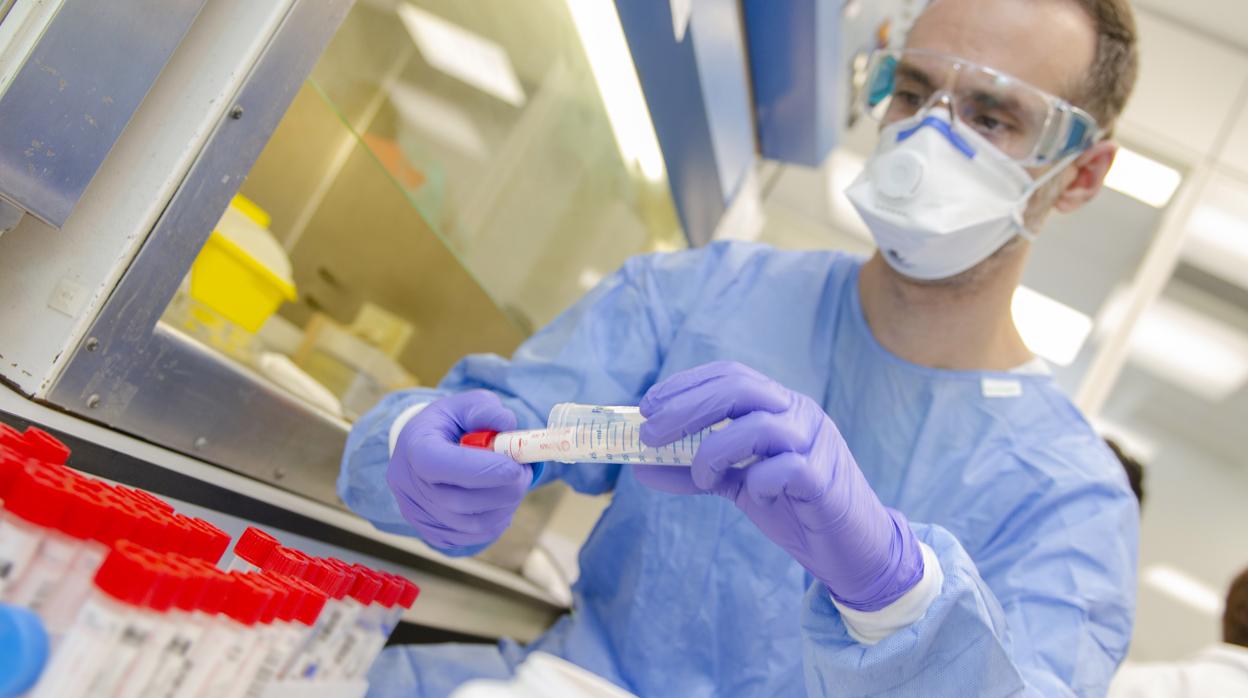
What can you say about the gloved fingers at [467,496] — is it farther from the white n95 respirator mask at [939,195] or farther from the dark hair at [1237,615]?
the dark hair at [1237,615]

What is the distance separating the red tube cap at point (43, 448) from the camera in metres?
0.66

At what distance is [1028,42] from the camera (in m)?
1.37

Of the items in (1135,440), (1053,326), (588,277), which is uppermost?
(1135,440)

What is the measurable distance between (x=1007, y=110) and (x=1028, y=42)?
0.11 m

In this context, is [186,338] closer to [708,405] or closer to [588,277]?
[708,405]

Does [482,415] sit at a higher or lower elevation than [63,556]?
higher

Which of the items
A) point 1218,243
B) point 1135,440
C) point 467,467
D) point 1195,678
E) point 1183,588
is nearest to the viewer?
point 467,467

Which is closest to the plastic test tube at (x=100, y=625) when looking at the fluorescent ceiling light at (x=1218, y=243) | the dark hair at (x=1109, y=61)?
the dark hair at (x=1109, y=61)

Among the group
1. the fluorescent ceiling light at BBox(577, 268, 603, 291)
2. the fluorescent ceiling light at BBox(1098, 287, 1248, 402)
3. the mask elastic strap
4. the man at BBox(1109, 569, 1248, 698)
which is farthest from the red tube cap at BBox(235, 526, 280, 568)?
the fluorescent ceiling light at BBox(1098, 287, 1248, 402)

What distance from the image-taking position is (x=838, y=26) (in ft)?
6.79

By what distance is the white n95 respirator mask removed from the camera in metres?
1.32

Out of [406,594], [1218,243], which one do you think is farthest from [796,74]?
[1218,243]

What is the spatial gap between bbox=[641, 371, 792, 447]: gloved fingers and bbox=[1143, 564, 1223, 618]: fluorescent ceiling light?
495cm

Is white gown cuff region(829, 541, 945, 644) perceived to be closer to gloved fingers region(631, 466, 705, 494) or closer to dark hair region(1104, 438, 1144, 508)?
gloved fingers region(631, 466, 705, 494)
